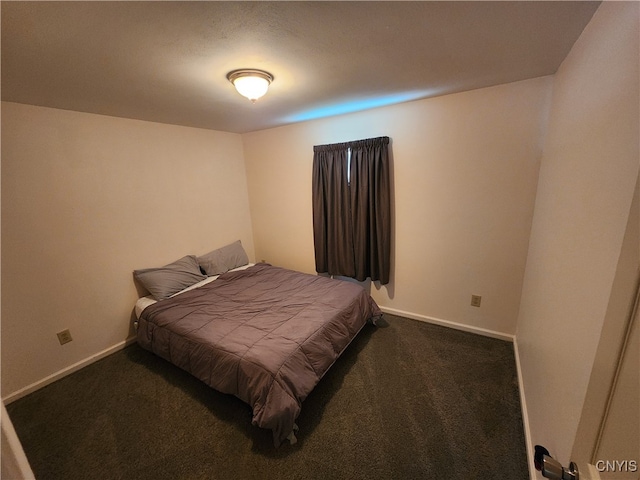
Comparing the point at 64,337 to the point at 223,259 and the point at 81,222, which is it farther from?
the point at 223,259

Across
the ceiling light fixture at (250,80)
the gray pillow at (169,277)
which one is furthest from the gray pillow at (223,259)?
the ceiling light fixture at (250,80)

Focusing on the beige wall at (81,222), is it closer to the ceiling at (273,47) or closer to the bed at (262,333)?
the ceiling at (273,47)

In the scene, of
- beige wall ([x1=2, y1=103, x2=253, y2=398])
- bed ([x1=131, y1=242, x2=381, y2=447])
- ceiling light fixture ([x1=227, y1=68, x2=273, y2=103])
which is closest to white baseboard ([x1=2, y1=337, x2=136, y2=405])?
beige wall ([x1=2, y1=103, x2=253, y2=398])

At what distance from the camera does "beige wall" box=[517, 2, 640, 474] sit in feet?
2.43

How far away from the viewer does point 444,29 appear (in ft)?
3.88

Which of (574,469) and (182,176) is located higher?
(182,176)

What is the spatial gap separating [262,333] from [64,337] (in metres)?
1.78

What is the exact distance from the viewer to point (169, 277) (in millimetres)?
2611

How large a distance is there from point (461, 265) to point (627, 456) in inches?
79.5

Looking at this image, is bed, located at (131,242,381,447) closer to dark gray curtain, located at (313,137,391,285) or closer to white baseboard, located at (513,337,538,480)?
dark gray curtain, located at (313,137,391,285)

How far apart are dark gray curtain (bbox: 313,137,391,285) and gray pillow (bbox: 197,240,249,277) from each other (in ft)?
3.45

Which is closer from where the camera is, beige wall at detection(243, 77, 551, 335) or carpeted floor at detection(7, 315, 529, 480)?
carpeted floor at detection(7, 315, 529, 480)

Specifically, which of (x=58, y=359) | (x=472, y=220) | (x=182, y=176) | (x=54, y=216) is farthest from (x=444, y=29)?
(x=58, y=359)

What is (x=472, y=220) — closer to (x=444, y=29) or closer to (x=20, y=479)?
(x=444, y=29)
